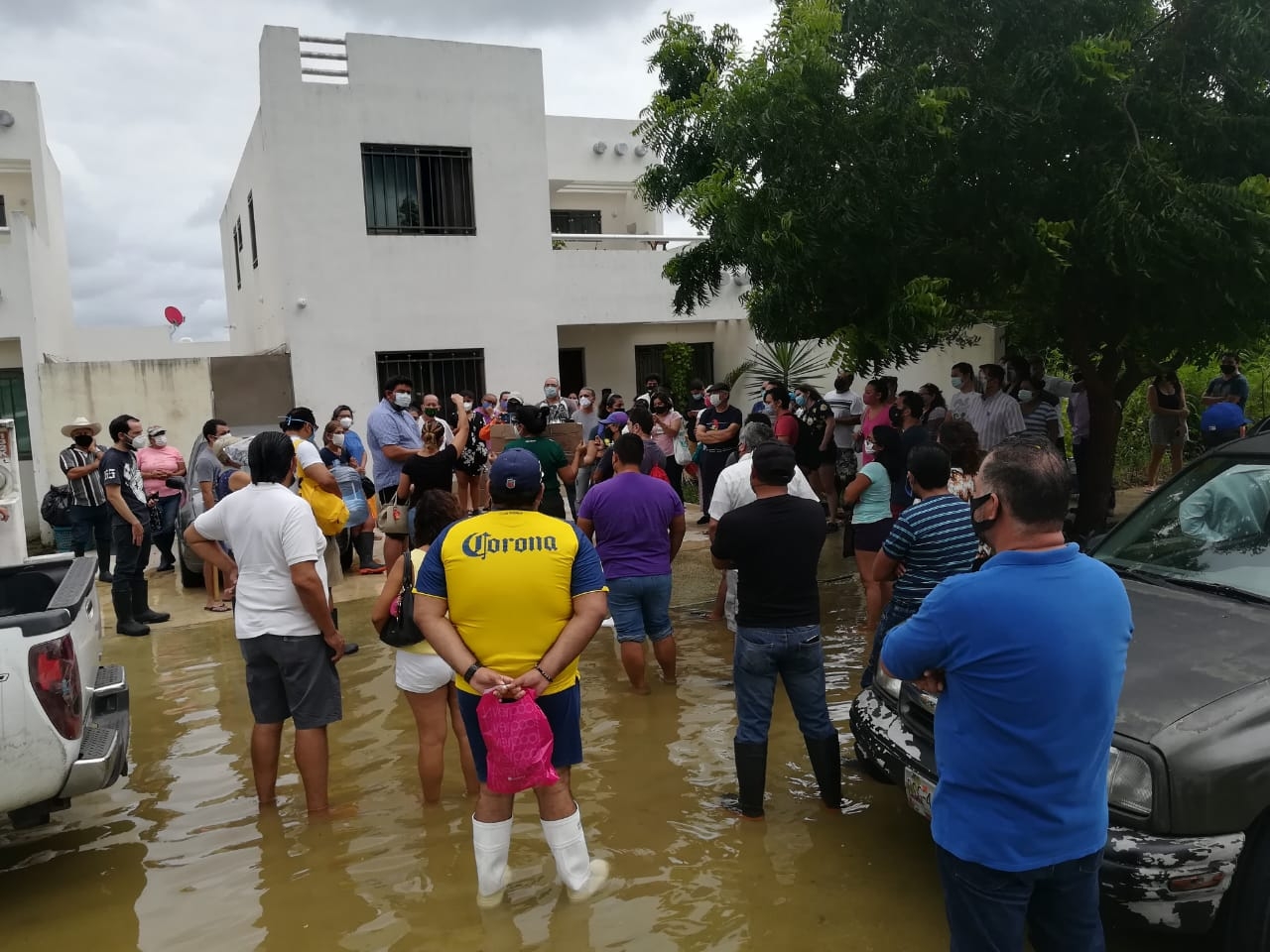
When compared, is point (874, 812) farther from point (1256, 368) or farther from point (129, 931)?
point (1256, 368)

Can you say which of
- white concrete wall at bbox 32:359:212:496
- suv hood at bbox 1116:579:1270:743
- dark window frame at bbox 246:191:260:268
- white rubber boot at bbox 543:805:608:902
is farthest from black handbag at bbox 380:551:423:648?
dark window frame at bbox 246:191:260:268

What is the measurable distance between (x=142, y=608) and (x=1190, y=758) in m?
8.25

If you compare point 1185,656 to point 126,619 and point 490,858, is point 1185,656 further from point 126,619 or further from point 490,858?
point 126,619

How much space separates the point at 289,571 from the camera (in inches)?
175

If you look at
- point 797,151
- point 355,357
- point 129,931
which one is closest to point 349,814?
point 129,931

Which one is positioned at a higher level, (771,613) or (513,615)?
(513,615)

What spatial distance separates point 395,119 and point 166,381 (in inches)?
207

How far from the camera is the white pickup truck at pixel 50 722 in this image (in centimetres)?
363

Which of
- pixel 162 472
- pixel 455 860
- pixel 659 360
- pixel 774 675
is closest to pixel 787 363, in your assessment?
pixel 659 360

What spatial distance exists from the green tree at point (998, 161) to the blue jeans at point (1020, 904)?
5.31 meters

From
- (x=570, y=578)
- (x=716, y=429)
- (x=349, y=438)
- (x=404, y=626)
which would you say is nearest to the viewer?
(x=570, y=578)

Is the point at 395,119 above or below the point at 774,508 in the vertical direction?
above

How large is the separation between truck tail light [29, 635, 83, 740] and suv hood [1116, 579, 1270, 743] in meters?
3.83

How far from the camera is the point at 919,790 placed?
3.57m
